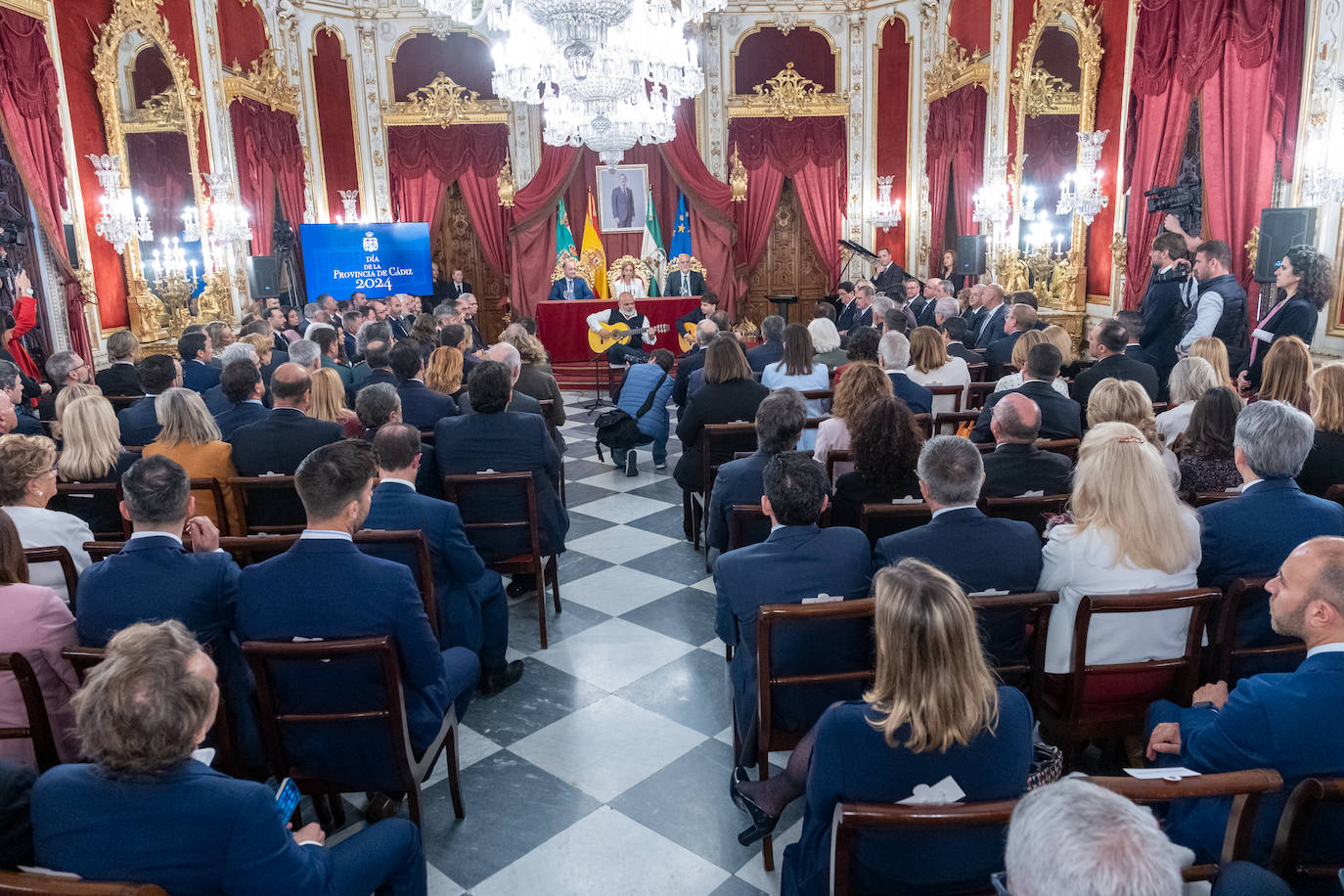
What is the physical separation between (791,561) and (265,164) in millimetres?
10337

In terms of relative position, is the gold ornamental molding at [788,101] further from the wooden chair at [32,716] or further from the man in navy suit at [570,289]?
the wooden chair at [32,716]

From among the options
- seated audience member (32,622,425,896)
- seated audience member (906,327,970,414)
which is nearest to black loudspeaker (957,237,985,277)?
seated audience member (906,327,970,414)

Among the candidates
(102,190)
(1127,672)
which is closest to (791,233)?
(102,190)

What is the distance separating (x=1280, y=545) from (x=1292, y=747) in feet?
3.34

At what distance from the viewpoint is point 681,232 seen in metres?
12.8

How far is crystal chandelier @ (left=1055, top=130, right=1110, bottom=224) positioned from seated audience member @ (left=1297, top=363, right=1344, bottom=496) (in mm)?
5025

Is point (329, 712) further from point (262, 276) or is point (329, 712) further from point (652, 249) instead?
point (652, 249)

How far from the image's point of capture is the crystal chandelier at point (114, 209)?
7.45 m

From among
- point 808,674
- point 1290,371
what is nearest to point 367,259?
point 1290,371

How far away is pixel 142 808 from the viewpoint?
4.66 feet

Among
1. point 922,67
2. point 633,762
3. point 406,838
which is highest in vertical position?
point 922,67

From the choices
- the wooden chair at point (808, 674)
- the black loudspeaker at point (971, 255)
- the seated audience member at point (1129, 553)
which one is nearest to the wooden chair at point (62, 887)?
the wooden chair at point (808, 674)

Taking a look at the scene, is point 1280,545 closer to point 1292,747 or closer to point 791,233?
point 1292,747

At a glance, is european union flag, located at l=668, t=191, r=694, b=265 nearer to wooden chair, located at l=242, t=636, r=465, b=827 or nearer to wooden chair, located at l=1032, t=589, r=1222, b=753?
wooden chair, located at l=1032, t=589, r=1222, b=753
